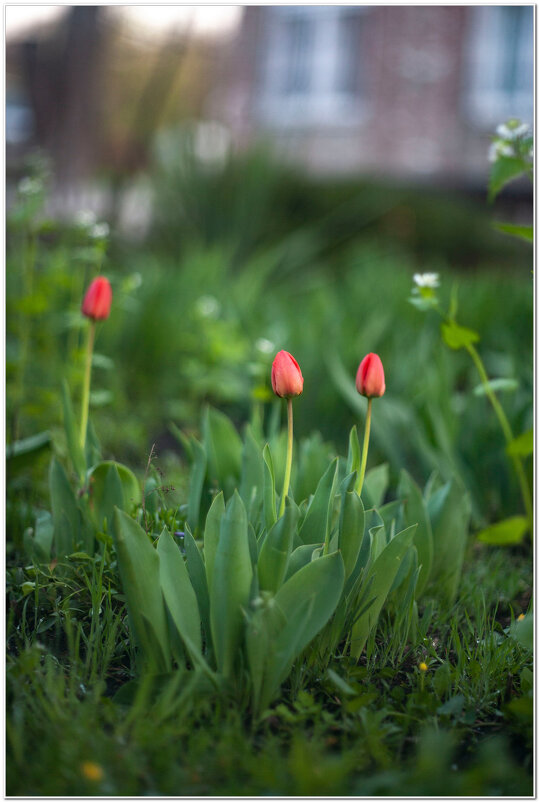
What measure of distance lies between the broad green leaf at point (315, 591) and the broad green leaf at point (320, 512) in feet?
0.50

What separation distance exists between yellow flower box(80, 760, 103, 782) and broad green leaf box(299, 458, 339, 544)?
1.64 ft

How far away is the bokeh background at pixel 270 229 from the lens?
2148 mm

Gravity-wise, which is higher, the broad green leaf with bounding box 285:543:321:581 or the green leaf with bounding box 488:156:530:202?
the green leaf with bounding box 488:156:530:202

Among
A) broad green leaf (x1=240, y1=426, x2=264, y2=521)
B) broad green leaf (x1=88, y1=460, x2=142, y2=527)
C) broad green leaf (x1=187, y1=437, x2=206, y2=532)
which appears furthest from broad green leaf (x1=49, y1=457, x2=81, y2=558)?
broad green leaf (x1=240, y1=426, x2=264, y2=521)

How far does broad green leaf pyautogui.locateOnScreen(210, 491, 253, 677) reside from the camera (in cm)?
107

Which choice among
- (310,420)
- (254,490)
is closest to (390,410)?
(310,420)

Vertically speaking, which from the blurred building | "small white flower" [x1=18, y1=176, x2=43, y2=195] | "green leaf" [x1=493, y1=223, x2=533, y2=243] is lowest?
"green leaf" [x1=493, y1=223, x2=533, y2=243]

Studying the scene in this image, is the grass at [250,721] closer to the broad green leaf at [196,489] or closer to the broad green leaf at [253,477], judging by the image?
the broad green leaf at [196,489]

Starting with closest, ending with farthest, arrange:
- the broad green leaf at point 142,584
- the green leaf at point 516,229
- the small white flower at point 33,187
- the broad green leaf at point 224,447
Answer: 1. the broad green leaf at point 142,584
2. the green leaf at point 516,229
3. the broad green leaf at point 224,447
4. the small white flower at point 33,187

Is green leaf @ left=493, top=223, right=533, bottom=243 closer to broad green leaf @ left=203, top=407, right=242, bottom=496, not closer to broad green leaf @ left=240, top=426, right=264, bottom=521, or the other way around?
broad green leaf @ left=240, top=426, right=264, bottom=521

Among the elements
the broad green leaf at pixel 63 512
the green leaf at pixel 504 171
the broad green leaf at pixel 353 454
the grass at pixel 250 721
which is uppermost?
the green leaf at pixel 504 171

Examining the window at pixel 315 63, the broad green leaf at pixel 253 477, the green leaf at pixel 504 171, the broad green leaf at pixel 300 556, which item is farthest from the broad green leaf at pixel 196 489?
the window at pixel 315 63

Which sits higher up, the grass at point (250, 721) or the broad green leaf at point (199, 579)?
the broad green leaf at point (199, 579)

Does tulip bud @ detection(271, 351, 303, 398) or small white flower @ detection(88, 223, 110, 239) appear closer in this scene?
tulip bud @ detection(271, 351, 303, 398)
